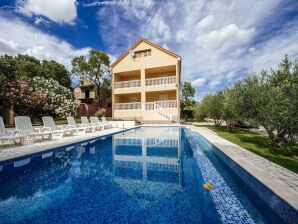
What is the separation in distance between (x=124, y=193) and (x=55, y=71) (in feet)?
134

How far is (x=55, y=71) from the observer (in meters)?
36.8

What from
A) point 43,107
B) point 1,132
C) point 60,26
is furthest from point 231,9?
point 43,107

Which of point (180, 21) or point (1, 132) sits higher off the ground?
point (180, 21)

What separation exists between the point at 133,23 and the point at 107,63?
12036 mm

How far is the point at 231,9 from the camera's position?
11242 millimetres

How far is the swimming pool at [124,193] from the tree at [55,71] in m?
35.7

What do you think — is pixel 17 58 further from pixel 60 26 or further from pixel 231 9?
pixel 231 9

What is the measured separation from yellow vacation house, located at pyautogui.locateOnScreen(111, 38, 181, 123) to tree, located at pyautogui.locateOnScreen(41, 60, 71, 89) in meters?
20.1

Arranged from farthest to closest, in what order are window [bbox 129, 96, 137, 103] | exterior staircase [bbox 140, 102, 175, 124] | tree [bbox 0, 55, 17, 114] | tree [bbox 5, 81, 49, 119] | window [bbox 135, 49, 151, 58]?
window [bbox 129, 96, 137, 103], window [bbox 135, 49, 151, 58], exterior staircase [bbox 140, 102, 175, 124], tree [bbox 5, 81, 49, 119], tree [bbox 0, 55, 17, 114]

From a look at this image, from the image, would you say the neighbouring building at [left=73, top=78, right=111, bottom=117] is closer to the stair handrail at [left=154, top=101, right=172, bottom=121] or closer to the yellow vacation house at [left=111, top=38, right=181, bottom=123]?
the yellow vacation house at [left=111, top=38, right=181, bottom=123]

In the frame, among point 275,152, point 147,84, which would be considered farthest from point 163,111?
point 275,152

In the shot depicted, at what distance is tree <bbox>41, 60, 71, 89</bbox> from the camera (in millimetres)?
35375

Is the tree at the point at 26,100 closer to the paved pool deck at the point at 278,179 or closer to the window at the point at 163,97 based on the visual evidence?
the window at the point at 163,97

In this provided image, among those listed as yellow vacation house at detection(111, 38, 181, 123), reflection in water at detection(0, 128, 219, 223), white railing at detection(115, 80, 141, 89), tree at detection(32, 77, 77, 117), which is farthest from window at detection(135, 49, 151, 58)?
reflection in water at detection(0, 128, 219, 223)
